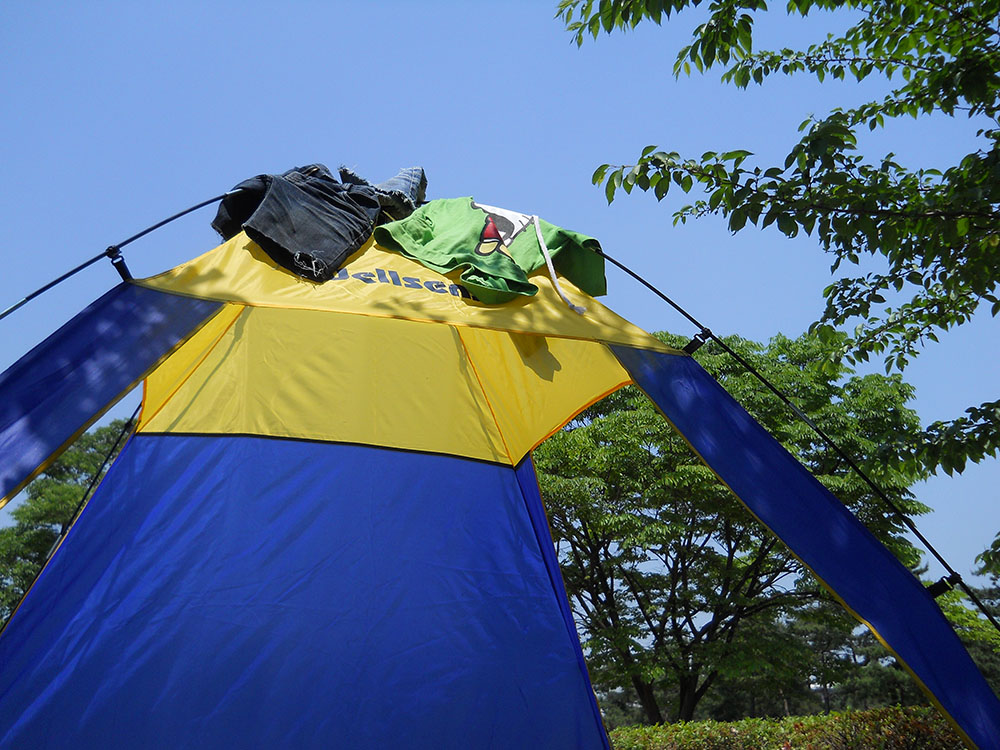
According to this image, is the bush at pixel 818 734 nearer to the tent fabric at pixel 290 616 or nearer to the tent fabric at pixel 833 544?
the tent fabric at pixel 290 616

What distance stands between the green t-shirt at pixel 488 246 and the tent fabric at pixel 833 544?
2.37 ft

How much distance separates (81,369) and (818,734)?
5771mm

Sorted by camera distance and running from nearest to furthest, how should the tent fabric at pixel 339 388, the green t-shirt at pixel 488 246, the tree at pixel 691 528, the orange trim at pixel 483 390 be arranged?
the tent fabric at pixel 339 388 → the green t-shirt at pixel 488 246 → the orange trim at pixel 483 390 → the tree at pixel 691 528

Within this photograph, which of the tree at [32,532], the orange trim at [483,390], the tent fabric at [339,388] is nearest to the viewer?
the tent fabric at [339,388]

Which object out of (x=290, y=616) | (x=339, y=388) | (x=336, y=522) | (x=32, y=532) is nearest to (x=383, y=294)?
(x=339, y=388)

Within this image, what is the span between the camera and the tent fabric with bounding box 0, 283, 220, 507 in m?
2.42

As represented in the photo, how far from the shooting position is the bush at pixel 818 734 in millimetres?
5387

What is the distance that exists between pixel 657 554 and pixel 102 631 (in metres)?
9.64

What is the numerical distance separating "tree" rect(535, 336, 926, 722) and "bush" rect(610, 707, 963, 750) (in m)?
3.16

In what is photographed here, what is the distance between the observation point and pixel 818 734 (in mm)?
5867

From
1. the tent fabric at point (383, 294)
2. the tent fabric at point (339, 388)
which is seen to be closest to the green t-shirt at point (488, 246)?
the tent fabric at point (383, 294)

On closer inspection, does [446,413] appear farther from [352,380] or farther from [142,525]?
[142,525]

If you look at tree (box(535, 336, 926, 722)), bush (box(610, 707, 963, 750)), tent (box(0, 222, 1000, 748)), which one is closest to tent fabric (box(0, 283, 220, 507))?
tent (box(0, 222, 1000, 748))

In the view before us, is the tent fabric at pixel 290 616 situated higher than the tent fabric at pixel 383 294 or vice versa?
the tent fabric at pixel 383 294
